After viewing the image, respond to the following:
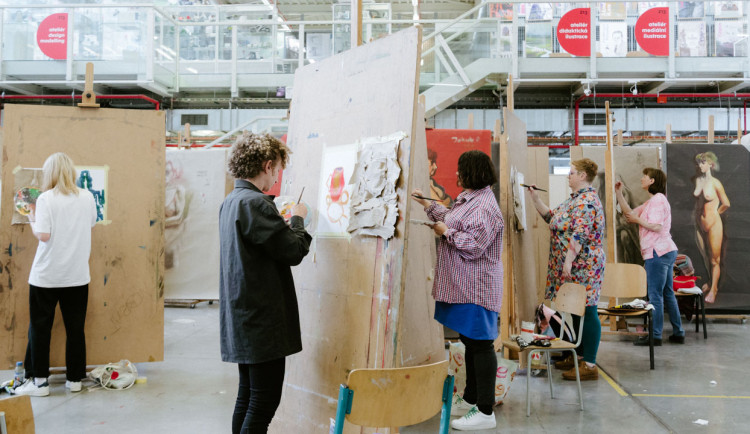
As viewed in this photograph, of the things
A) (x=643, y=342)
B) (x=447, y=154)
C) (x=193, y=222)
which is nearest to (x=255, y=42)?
(x=193, y=222)

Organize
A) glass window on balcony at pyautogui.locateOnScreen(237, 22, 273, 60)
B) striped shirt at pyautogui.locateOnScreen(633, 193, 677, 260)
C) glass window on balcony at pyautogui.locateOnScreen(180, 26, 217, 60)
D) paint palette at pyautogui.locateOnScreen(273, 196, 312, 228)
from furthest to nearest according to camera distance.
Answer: glass window on balcony at pyautogui.locateOnScreen(180, 26, 217, 60), glass window on balcony at pyautogui.locateOnScreen(237, 22, 273, 60), striped shirt at pyautogui.locateOnScreen(633, 193, 677, 260), paint palette at pyautogui.locateOnScreen(273, 196, 312, 228)

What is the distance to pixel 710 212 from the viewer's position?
5727 mm

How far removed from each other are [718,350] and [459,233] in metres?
3.56

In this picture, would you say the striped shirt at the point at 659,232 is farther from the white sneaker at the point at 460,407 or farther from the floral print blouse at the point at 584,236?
the white sneaker at the point at 460,407

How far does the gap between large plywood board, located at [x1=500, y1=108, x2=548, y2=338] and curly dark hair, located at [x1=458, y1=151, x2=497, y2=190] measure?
31.4 inches

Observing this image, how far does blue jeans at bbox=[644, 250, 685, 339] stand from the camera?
4.72m

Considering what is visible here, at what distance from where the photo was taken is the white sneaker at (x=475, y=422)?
2711mm

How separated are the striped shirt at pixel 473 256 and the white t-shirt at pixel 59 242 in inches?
86.3

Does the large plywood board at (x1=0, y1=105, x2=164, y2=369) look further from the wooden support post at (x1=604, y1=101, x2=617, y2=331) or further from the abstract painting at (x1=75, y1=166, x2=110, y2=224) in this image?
the wooden support post at (x1=604, y1=101, x2=617, y2=331)

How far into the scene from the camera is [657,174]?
15.6ft

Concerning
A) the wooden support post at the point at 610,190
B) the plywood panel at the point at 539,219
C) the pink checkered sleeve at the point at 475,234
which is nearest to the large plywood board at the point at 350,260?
the pink checkered sleeve at the point at 475,234

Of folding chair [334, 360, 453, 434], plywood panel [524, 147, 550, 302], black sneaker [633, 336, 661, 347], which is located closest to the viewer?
folding chair [334, 360, 453, 434]

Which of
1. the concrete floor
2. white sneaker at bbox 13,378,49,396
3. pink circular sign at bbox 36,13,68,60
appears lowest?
the concrete floor

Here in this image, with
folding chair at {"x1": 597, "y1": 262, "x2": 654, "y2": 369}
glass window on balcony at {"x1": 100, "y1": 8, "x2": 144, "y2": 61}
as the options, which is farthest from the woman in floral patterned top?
glass window on balcony at {"x1": 100, "y1": 8, "x2": 144, "y2": 61}
